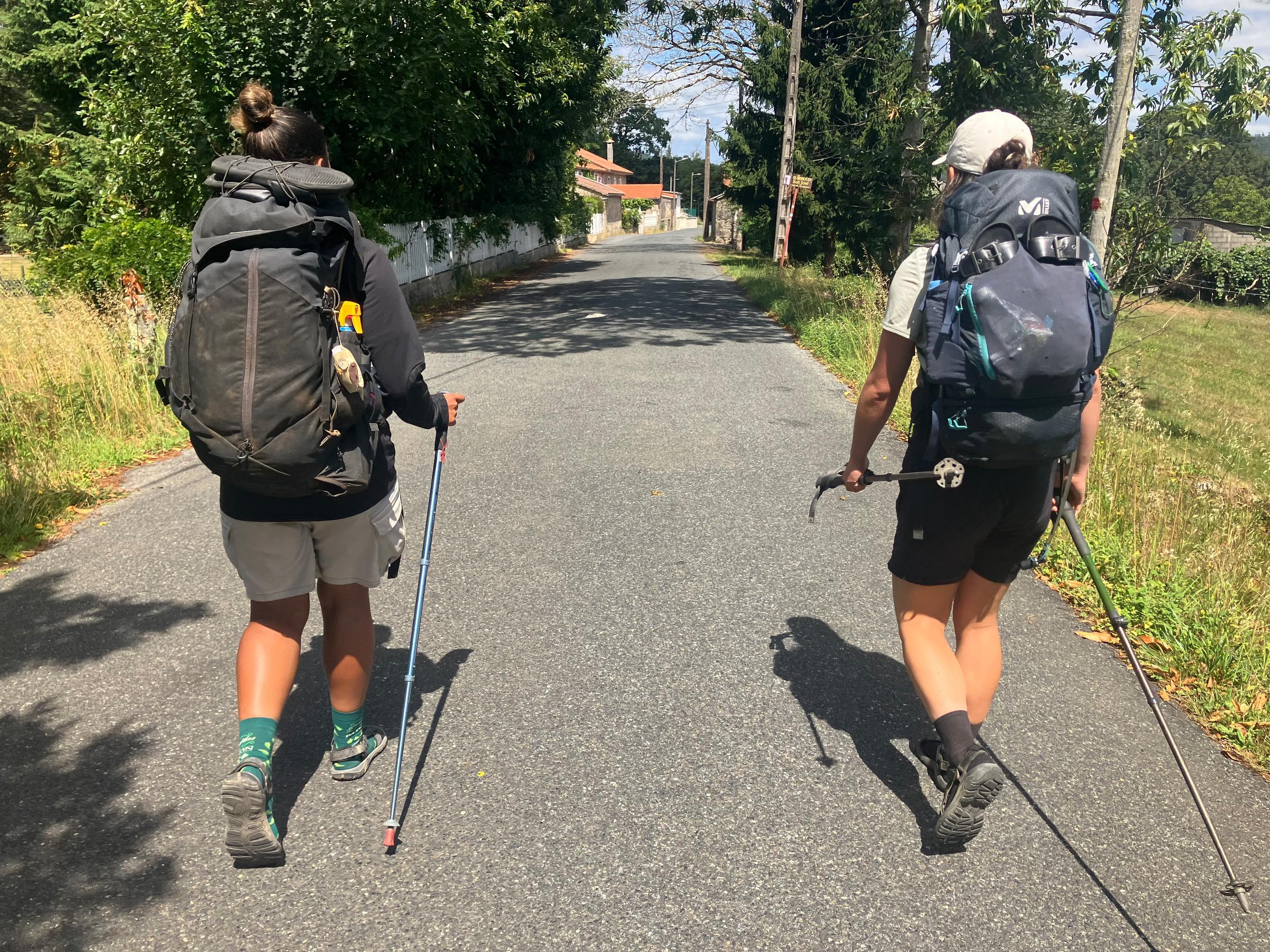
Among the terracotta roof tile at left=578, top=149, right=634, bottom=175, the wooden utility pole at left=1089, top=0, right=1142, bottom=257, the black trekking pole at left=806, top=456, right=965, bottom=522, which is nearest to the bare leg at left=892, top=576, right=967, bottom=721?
the black trekking pole at left=806, top=456, right=965, bottom=522

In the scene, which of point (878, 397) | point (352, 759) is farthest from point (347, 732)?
point (878, 397)

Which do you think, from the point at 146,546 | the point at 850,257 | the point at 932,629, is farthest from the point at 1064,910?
the point at 850,257

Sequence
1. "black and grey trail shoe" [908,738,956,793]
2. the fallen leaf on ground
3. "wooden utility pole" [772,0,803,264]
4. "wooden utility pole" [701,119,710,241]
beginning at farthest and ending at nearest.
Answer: "wooden utility pole" [701,119,710,241] → "wooden utility pole" [772,0,803,264] → the fallen leaf on ground → "black and grey trail shoe" [908,738,956,793]

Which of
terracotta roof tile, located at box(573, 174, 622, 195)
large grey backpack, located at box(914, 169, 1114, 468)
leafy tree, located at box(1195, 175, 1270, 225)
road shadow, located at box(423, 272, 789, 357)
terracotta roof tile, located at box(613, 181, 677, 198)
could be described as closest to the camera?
large grey backpack, located at box(914, 169, 1114, 468)

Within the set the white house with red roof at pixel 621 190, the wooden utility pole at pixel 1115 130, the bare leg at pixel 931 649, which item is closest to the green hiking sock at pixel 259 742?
the bare leg at pixel 931 649

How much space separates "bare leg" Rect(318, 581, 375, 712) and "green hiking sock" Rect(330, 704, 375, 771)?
0.02 m

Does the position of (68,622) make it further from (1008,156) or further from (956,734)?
(1008,156)

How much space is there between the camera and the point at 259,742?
250 cm

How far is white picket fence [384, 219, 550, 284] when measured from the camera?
16.5 meters

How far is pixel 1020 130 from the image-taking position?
2.40m

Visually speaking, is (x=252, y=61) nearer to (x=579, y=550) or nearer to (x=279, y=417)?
(x=579, y=550)

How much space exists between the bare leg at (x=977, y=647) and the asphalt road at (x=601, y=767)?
37 centimetres

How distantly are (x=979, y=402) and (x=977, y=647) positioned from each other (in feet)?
2.88

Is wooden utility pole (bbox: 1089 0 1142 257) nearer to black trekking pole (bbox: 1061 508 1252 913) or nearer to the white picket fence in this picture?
black trekking pole (bbox: 1061 508 1252 913)
